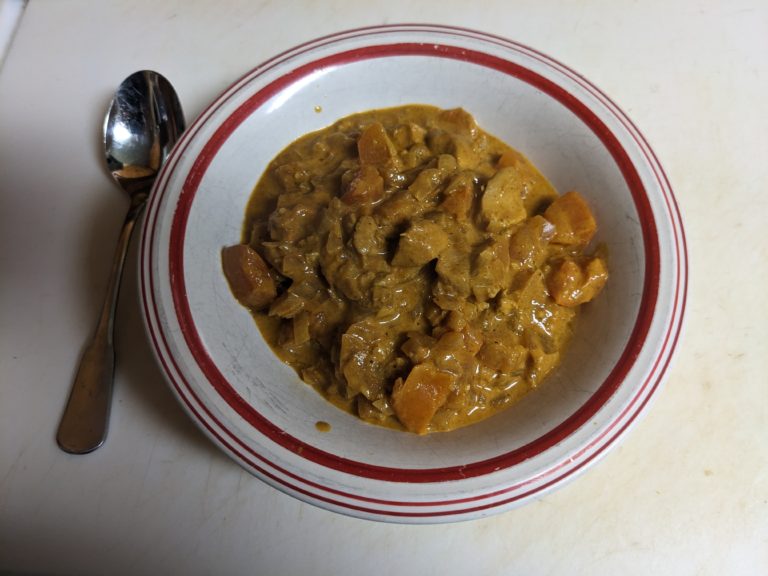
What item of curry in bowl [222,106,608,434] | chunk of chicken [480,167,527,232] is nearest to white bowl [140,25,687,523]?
curry in bowl [222,106,608,434]

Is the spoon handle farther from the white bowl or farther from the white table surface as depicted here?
the white bowl

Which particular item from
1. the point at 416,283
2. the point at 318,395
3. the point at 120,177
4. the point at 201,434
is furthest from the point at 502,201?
the point at 120,177

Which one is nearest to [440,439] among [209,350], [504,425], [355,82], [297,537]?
[504,425]

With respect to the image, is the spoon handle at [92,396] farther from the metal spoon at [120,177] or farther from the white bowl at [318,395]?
the white bowl at [318,395]

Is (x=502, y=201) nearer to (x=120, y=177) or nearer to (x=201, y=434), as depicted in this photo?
(x=201, y=434)

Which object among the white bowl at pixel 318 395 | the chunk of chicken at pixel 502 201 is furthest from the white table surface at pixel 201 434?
the chunk of chicken at pixel 502 201
